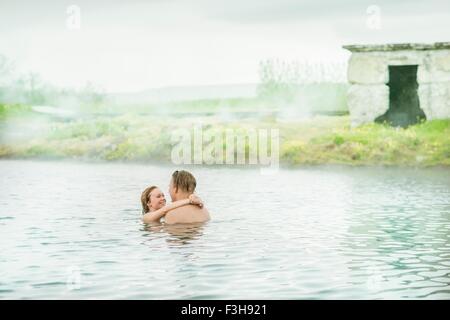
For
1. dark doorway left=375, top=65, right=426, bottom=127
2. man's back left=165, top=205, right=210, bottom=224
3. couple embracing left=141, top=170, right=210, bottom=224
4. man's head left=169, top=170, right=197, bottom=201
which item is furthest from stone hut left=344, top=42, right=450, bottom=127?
man's head left=169, top=170, right=197, bottom=201

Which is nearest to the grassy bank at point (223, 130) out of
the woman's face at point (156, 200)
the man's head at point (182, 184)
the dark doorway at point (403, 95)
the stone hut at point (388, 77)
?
the stone hut at point (388, 77)

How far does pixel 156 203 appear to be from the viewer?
586 inches

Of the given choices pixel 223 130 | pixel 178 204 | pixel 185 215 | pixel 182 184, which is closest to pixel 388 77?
pixel 223 130

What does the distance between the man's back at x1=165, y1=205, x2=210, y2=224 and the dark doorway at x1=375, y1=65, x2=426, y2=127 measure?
20678 mm

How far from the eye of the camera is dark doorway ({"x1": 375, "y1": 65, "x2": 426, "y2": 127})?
114ft

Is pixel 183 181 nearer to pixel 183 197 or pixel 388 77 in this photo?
pixel 183 197

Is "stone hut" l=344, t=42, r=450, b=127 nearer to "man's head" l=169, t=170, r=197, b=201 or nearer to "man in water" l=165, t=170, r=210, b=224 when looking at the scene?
"man in water" l=165, t=170, r=210, b=224

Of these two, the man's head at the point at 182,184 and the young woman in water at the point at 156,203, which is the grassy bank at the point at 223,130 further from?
the man's head at the point at 182,184

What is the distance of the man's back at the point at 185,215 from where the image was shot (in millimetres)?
14477

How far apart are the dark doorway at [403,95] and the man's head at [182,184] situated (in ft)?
68.9

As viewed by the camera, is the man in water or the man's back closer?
the man in water

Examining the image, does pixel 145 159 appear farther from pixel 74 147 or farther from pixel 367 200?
pixel 367 200

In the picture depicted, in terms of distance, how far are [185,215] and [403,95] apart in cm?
2214
